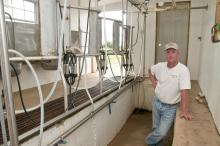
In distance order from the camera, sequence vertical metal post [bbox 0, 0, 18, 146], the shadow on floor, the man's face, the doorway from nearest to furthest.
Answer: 1. vertical metal post [bbox 0, 0, 18, 146]
2. the man's face
3. the shadow on floor
4. the doorway

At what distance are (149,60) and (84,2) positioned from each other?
2.38 m

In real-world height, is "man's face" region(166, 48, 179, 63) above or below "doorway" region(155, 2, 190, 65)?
below

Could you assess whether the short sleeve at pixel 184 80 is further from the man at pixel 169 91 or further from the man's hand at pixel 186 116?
the man's hand at pixel 186 116

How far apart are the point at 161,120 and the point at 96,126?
85cm

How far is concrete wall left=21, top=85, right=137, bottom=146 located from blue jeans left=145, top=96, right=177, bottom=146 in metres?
0.63

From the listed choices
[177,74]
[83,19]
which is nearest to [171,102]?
[177,74]

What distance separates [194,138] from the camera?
1783 millimetres

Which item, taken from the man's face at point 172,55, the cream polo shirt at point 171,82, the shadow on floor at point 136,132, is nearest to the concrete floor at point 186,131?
the shadow on floor at point 136,132

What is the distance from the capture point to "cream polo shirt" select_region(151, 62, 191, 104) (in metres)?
2.29

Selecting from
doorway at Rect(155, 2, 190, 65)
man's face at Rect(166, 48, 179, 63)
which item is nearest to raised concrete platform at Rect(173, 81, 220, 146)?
man's face at Rect(166, 48, 179, 63)

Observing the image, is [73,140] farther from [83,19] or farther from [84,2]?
[84,2]

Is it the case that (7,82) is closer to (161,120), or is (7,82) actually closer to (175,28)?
(161,120)

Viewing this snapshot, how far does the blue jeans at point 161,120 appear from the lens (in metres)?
2.46

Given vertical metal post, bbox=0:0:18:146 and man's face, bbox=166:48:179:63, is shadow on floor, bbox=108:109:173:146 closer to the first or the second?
man's face, bbox=166:48:179:63
